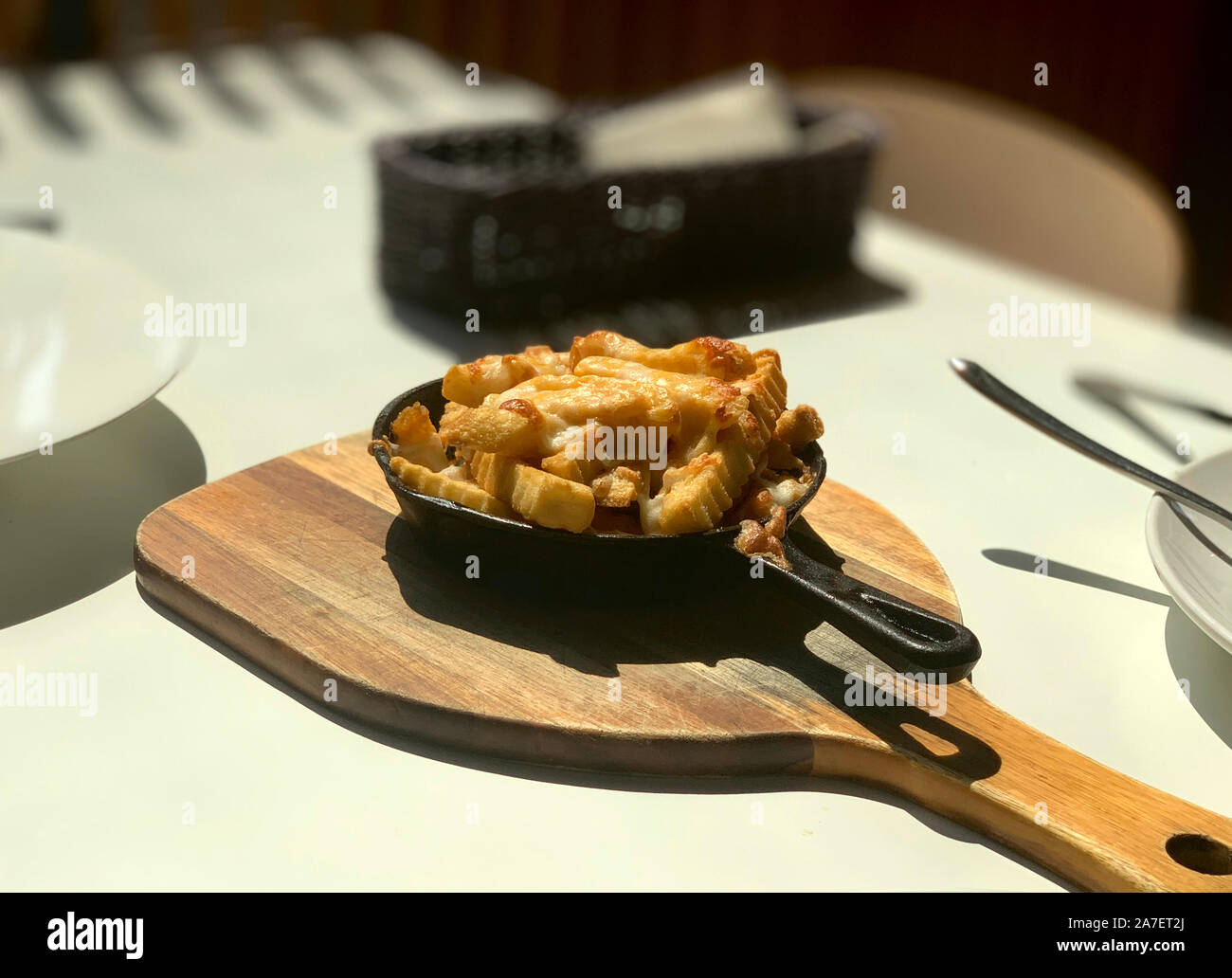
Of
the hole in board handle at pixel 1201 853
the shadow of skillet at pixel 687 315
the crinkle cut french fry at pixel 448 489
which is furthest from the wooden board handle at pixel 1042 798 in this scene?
the shadow of skillet at pixel 687 315

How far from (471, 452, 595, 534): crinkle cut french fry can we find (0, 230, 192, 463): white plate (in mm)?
302

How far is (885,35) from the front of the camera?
12.7 ft

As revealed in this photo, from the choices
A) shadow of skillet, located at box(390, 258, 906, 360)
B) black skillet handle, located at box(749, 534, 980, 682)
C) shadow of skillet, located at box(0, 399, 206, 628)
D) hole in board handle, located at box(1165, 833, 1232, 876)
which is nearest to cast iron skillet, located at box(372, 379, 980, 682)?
black skillet handle, located at box(749, 534, 980, 682)

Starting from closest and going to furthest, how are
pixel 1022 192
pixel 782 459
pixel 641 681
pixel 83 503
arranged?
pixel 641 681, pixel 782 459, pixel 83 503, pixel 1022 192

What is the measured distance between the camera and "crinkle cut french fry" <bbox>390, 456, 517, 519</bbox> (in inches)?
31.2

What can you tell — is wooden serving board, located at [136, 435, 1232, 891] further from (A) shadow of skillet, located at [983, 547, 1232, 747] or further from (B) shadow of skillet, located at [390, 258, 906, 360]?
(B) shadow of skillet, located at [390, 258, 906, 360]

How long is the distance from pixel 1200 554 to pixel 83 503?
30.7 inches

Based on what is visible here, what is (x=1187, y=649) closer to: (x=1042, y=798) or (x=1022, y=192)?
(x=1042, y=798)

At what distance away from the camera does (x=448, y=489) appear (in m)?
0.80

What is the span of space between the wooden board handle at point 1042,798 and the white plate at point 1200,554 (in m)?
0.12

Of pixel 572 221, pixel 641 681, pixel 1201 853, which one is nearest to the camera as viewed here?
pixel 1201 853

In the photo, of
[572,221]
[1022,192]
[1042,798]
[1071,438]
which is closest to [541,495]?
[1042,798]
